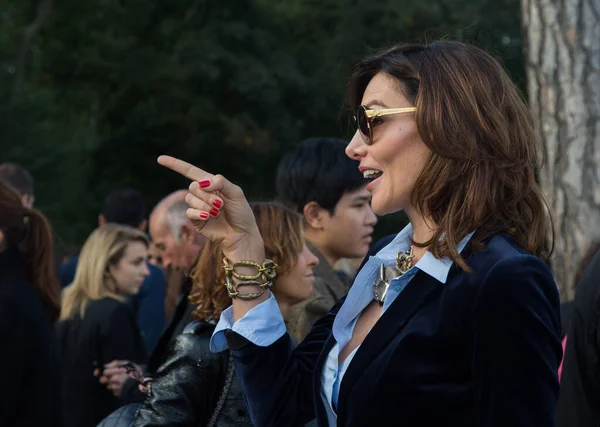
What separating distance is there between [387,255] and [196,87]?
17041 millimetres

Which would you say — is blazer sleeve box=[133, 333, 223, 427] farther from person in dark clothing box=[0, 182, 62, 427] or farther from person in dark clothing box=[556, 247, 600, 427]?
person in dark clothing box=[0, 182, 62, 427]

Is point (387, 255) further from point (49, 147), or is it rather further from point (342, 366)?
point (49, 147)

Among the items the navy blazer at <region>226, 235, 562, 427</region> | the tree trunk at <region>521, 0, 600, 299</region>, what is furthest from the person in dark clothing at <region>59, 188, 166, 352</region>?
the navy blazer at <region>226, 235, 562, 427</region>

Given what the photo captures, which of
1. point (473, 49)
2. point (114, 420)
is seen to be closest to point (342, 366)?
point (473, 49)

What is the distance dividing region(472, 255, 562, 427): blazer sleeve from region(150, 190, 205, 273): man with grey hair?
4.17m

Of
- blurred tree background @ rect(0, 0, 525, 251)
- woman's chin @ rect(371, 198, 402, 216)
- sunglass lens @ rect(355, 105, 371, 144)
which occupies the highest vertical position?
sunglass lens @ rect(355, 105, 371, 144)

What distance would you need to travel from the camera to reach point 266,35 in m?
19.8

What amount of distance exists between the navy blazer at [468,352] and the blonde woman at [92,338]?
332 centimetres

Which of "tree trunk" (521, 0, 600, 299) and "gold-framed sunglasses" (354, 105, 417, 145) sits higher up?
"gold-framed sunglasses" (354, 105, 417, 145)

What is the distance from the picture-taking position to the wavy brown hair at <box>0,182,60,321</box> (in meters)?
4.81

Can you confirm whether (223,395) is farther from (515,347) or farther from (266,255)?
(515,347)

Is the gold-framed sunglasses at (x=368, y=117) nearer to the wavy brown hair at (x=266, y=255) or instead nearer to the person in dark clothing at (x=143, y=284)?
the wavy brown hair at (x=266, y=255)

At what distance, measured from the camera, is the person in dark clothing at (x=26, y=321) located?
4.63m

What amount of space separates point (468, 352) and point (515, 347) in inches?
4.3
